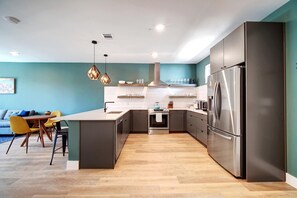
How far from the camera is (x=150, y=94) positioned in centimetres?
616

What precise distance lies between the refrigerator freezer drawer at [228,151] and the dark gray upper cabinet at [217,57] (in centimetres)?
121

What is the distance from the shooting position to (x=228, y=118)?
2.48m

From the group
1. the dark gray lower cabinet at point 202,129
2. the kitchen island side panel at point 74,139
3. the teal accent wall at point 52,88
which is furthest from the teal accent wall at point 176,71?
the kitchen island side panel at point 74,139

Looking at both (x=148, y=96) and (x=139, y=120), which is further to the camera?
(x=148, y=96)

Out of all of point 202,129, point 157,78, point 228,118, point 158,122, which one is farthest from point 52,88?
point 228,118

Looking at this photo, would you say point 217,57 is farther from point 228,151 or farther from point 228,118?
point 228,151

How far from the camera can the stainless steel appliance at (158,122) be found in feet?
18.0

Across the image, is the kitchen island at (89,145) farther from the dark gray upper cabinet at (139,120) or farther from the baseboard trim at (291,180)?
the dark gray upper cabinet at (139,120)

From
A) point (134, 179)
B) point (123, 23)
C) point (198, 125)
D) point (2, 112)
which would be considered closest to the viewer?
point (134, 179)

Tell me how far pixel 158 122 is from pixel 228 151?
10.2ft

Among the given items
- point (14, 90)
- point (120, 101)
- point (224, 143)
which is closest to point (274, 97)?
point (224, 143)

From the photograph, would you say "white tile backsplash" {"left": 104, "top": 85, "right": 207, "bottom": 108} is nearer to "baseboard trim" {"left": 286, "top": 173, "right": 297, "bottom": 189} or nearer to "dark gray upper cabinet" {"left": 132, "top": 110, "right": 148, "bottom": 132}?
"dark gray upper cabinet" {"left": 132, "top": 110, "right": 148, "bottom": 132}

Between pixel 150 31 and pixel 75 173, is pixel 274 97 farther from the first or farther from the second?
pixel 75 173

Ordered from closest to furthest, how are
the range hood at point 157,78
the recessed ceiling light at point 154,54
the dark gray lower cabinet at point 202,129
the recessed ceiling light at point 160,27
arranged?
the recessed ceiling light at point 160,27
the dark gray lower cabinet at point 202,129
the recessed ceiling light at point 154,54
the range hood at point 157,78
